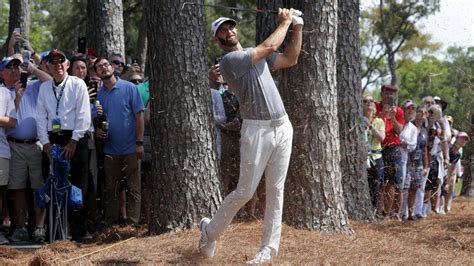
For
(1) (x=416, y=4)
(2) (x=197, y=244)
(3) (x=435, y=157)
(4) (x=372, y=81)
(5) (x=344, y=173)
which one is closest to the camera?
(2) (x=197, y=244)

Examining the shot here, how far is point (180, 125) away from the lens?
1000 cm

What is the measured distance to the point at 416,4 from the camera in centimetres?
4266

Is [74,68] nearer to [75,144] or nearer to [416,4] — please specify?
[75,144]

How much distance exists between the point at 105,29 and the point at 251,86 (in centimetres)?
779

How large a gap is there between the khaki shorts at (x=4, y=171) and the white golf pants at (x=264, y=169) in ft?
13.0

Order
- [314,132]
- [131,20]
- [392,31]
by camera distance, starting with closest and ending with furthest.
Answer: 1. [314,132]
2. [131,20]
3. [392,31]

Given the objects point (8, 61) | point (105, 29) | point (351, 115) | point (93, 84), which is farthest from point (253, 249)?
point (105, 29)

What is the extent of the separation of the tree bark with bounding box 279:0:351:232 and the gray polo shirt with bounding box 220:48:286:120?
1.93 metres

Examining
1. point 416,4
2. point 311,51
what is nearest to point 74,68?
point 311,51

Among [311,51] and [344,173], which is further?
[344,173]

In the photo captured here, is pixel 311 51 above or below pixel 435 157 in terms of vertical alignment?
above

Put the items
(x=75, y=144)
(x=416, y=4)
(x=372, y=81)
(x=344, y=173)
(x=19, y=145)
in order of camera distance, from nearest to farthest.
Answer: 1. (x=75, y=144)
2. (x=19, y=145)
3. (x=344, y=173)
4. (x=416, y=4)
5. (x=372, y=81)

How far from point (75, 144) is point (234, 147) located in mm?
2364

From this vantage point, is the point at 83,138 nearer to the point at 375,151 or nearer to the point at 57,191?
the point at 57,191
